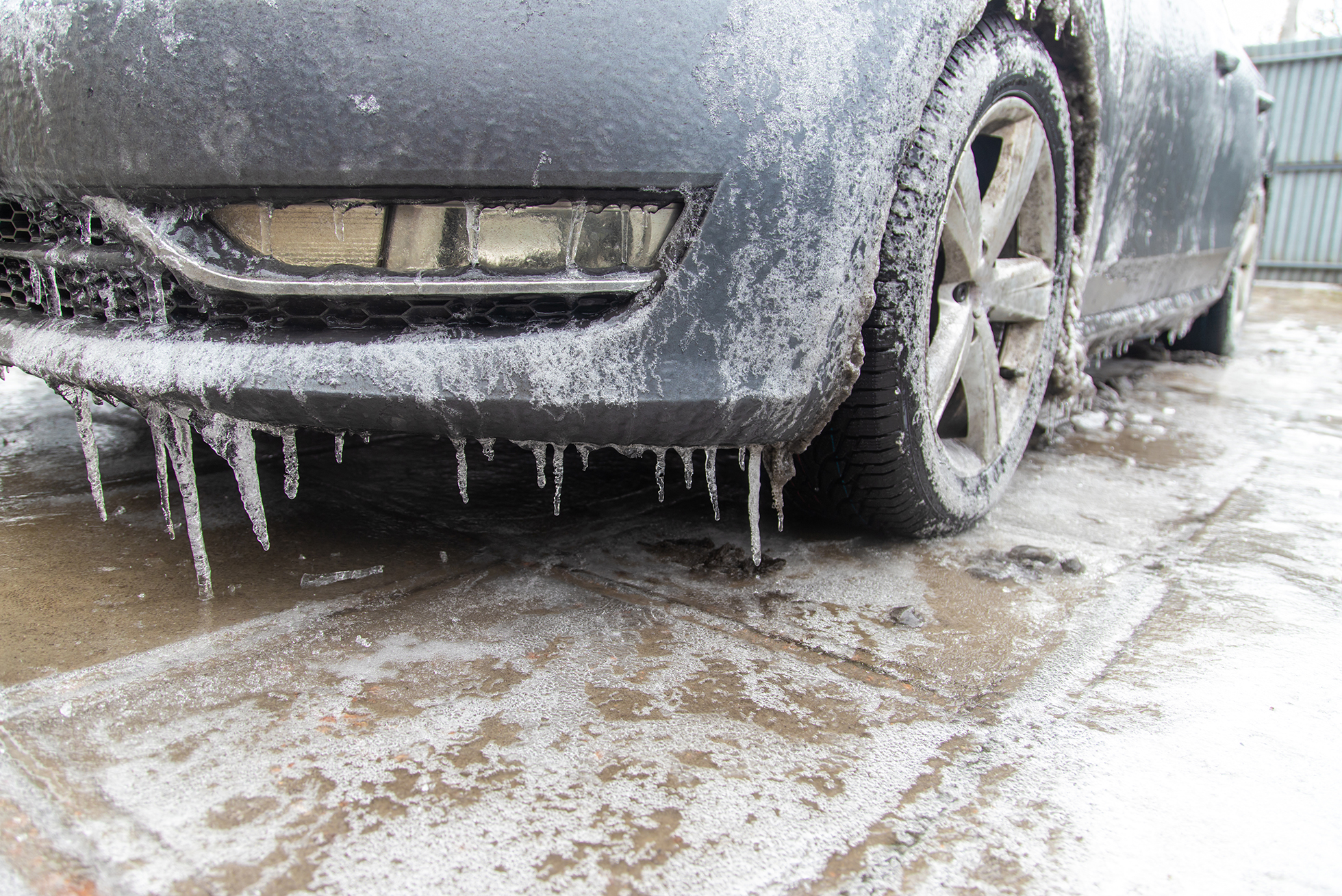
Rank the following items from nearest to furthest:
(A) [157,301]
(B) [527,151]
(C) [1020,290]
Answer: (B) [527,151]
(A) [157,301]
(C) [1020,290]

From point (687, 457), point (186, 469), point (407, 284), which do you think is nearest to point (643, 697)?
point (687, 457)

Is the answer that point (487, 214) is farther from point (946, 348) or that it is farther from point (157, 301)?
point (946, 348)

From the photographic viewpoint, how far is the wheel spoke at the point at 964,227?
66.4 inches

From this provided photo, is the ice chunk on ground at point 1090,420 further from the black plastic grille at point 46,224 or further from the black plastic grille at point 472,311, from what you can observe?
the black plastic grille at point 46,224

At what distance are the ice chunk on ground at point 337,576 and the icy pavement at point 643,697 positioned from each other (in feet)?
0.04

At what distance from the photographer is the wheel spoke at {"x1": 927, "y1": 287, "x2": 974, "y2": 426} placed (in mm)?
A: 1725

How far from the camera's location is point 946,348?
5.79ft

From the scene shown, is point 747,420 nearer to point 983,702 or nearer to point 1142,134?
point 983,702

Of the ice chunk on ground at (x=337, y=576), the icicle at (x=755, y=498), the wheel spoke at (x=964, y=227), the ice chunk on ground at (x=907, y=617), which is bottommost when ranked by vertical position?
the ice chunk on ground at (x=907, y=617)

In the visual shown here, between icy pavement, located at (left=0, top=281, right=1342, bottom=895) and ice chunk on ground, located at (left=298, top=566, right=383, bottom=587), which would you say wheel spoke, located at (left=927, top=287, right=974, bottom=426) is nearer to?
icy pavement, located at (left=0, top=281, right=1342, bottom=895)

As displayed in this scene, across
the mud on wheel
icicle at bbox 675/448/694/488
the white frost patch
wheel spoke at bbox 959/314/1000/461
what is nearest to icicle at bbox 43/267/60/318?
the white frost patch

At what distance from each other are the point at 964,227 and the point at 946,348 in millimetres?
228

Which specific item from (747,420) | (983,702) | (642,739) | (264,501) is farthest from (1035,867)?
(264,501)

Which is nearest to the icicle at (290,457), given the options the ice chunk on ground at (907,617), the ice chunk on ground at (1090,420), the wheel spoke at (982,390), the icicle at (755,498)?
the icicle at (755,498)
